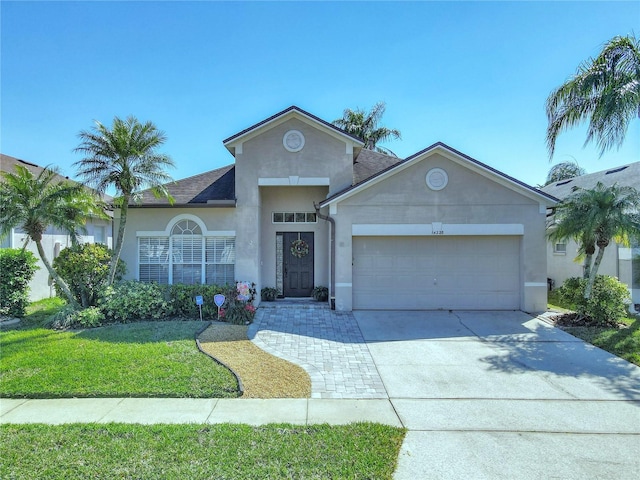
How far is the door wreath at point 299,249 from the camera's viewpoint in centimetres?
1327

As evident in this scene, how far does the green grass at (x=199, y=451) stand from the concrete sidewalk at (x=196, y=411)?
0.24m

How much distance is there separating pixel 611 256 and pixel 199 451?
15165mm

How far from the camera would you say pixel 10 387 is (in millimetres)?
5789

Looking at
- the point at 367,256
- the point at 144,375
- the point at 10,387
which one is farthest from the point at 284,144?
the point at 10,387

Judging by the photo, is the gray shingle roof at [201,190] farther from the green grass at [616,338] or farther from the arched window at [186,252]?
the green grass at [616,338]

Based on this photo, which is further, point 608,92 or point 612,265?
point 612,265

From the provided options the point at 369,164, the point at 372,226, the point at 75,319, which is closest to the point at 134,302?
the point at 75,319

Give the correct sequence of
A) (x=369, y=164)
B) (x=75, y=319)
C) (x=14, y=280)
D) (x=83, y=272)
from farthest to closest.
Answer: (x=369, y=164) < (x=14, y=280) < (x=83, y=272) < (x=75, y=319)

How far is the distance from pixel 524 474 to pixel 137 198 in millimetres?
10814

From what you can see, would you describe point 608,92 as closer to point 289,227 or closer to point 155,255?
point 289,227

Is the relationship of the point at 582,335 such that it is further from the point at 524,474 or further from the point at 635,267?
the point at 524,474

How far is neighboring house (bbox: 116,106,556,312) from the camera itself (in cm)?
1145

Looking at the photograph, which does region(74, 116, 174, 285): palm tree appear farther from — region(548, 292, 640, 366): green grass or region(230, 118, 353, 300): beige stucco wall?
region(548, 292, 640, 366): green grass

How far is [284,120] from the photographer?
12.1 metres
